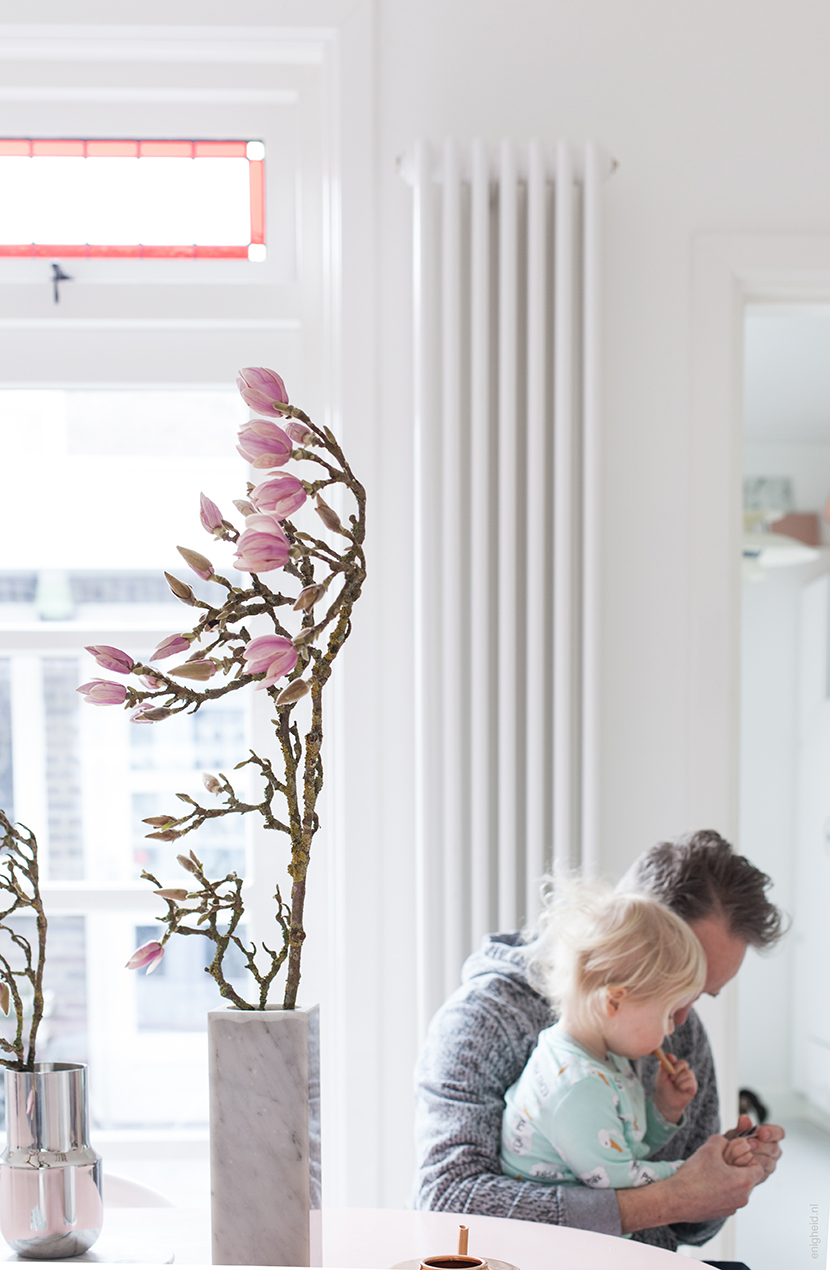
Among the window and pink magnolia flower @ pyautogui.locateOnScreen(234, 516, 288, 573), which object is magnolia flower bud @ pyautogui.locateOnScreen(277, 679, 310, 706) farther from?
the window

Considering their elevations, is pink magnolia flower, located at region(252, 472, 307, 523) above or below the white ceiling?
below

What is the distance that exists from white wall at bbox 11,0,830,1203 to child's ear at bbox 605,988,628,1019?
64 cm

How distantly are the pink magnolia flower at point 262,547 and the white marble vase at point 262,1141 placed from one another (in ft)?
1.10

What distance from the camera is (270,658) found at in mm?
755

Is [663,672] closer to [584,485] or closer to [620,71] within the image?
[584,485]

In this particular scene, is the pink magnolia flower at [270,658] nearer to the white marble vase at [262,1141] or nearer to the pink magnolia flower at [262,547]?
the pink magnolia flower at [262,547]

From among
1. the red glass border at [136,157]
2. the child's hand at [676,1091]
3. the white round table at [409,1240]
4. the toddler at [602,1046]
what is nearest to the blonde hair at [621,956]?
the toddler at [602,1046]

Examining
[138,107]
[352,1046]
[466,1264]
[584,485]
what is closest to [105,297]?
[138,107]

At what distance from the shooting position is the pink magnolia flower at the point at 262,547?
775 millimetres

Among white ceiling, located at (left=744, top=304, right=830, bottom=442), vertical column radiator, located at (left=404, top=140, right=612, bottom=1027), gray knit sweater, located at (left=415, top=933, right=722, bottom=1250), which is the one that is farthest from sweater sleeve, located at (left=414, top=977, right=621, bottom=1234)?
white ceiling, located at (left=744, top=304, right=830, bottom=442)

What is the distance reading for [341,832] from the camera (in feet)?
6.45

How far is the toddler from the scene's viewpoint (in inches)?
53.2

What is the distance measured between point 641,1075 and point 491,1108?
0.29m

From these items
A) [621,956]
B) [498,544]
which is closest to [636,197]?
[498,544]
